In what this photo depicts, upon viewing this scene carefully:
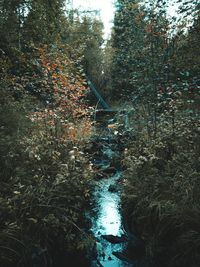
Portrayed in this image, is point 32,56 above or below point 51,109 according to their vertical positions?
above

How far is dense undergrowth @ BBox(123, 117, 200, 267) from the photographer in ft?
10.9

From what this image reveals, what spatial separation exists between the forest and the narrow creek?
4 centimetres

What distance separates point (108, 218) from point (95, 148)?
3730 mm

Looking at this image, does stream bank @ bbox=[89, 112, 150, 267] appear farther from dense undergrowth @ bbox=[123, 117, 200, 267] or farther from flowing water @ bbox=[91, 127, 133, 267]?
dense undergrowth @ bbox=[123, 117, 200, 267]

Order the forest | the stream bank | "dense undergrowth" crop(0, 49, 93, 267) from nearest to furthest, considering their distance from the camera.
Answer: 1. "dense undergrowth" crop(0, 49, 93, 267)
2. the forest
3. the stream bank

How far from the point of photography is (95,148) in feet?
28.1

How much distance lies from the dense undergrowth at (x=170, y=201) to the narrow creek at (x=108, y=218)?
0.29 meters

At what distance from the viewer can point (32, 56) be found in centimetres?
715

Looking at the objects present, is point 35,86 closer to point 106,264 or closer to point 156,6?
point 156,6

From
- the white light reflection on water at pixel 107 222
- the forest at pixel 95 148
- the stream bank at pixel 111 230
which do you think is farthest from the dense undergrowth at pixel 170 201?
the white light reflection on water at pixel 107 222

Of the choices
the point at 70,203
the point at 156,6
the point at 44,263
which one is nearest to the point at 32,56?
the point at 156,6

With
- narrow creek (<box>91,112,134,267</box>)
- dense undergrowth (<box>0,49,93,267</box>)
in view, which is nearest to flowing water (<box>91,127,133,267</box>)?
narrow creek (<box>91,112,134,267</box>)

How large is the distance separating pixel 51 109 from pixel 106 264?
11.5 feet

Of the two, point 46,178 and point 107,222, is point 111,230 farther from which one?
point 46,178
